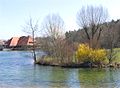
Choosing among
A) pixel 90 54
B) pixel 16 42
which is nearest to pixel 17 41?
pixel 16 42

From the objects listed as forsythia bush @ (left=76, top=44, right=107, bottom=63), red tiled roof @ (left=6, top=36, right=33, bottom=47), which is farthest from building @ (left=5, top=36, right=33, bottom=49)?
forsythia bush @ (left=76, top=44, right=107, bottom=63)

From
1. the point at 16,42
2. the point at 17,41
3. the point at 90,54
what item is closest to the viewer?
the point at 90,54

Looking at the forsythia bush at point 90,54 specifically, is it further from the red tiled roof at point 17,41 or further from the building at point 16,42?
the building at point 16,42

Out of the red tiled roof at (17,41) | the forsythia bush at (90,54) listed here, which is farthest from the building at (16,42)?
the forsythia bush at (90,54)

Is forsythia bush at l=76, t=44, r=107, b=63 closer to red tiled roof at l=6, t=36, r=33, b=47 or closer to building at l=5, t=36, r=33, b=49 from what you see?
red tiled roof at l=6, t=36, r=33, b=47

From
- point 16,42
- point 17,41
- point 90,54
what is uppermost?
point 17,41

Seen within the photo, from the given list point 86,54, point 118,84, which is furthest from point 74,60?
point 118,84

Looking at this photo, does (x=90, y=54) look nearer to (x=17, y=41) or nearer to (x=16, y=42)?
(x=17, y=41)

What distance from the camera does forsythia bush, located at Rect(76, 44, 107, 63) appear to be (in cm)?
4378

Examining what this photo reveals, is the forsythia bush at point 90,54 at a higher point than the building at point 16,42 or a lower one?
lower

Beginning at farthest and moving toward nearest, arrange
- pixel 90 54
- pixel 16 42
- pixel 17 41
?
pixel 16 42
pixel 17 41
pixel 90 54

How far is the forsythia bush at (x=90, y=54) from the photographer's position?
43.8 meters

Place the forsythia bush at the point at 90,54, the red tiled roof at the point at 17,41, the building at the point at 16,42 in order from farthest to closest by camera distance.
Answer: the building at the point at 16,42 → the red tiled roof at the point at 17,41 → the forsythia bush at the point at 90,54

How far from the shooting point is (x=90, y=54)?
144 feet
